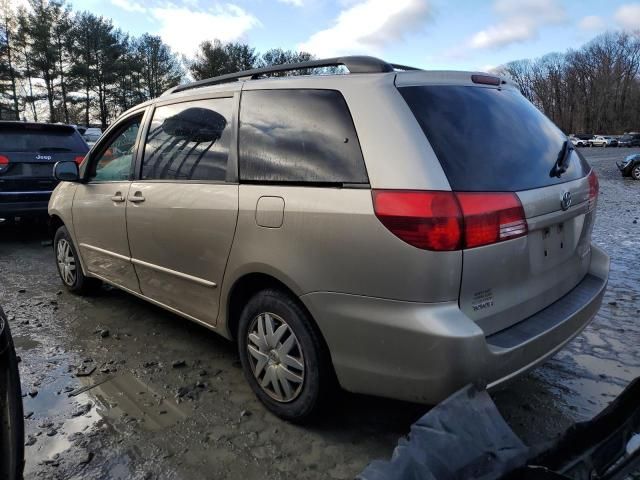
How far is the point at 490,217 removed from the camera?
2.12 m

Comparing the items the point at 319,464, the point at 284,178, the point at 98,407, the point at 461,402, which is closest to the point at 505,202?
the point at 461,402

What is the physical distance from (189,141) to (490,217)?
2031 millimetres

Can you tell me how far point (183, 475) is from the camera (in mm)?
2359

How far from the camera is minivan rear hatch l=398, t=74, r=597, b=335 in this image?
214 cm

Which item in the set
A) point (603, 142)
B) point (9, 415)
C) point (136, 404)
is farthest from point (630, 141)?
point (9, 415)

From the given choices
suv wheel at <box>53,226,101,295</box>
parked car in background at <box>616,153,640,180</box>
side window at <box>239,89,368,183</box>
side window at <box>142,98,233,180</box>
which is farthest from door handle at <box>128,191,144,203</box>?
parked car in background at <box>616,153,640,180</box>

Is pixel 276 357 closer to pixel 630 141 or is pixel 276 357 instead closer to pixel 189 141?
pixel 189 141

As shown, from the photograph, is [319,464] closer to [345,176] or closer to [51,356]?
[345,176]

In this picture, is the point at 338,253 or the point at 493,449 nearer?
the point at 493,449

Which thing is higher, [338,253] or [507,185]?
[507,185]

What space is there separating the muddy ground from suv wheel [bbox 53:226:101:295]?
36cm

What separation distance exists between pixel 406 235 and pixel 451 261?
208mm

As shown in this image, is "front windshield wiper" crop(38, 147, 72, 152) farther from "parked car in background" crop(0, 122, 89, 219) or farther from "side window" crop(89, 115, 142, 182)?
"side window" crop(89, 115, 142, 182)

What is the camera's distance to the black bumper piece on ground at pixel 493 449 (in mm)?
1701
